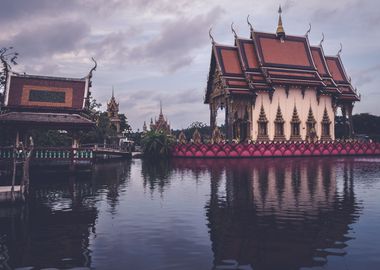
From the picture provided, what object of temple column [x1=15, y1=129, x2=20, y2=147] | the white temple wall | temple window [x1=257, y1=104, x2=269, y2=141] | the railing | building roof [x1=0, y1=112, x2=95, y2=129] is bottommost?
A: the railing

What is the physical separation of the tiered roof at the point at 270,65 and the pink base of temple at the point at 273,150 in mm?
6542

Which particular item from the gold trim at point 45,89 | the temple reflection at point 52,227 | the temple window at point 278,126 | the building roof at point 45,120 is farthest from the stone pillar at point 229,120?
the temple reflection at point 52,227

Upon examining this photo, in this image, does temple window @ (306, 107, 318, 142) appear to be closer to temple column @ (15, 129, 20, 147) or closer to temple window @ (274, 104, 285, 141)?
temple window @ (274, 104, 285, 141)

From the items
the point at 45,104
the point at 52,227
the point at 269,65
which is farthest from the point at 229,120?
the point at 52,227

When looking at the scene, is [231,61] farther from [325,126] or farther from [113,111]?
[113,111]

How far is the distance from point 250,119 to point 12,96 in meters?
25.4

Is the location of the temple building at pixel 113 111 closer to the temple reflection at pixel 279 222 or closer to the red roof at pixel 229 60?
the red roof at pixel 229 60

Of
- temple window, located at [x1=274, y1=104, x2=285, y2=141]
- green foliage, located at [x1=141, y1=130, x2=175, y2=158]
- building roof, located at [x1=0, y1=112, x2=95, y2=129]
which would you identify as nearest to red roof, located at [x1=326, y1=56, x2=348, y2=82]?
temple window, located at [x1=274, y1=104, x2=285, y2=141]

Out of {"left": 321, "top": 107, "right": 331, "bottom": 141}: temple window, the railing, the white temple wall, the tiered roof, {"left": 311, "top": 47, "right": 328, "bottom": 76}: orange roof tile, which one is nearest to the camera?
the railing

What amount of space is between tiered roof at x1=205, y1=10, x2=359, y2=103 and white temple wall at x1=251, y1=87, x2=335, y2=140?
1.34 m

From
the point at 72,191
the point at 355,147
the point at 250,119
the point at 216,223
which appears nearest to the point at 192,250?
the point at 216,223

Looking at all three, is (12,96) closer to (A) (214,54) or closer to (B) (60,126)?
(B) (60,126)

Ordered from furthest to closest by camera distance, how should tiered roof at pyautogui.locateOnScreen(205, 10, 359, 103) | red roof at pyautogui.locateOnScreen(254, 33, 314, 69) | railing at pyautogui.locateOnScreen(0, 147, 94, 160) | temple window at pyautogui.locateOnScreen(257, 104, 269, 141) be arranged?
red roof at pyautogui.locateOnScreen(254, 33, 314, 69)
temple window at pyautogui.locateOnScreen(257, 104, 269, 141)
tiered roof at pyautogui.locateOnScreen(205, 10, 359, 103)
railing at pyautogui.locateOnScreen(0, 147, 94, 160)

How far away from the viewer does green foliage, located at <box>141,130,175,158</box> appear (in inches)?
1537
